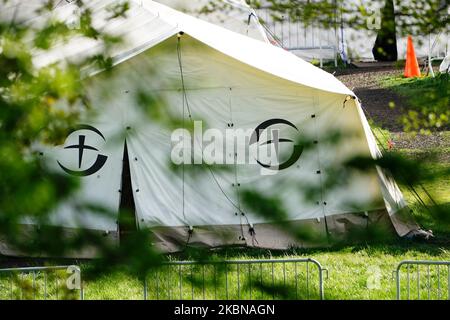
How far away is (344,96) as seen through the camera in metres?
8.28

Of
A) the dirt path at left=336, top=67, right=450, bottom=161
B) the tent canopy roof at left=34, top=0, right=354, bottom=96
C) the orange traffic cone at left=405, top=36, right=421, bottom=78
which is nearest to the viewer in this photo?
the tent canopy roof at left=34, top=0, right=354, bottom=96

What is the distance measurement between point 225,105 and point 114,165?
126 cm

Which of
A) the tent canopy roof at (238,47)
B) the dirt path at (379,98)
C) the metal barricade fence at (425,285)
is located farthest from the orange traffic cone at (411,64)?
the metal barricade fence at (425,285)

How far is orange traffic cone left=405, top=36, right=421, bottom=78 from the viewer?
17.4m

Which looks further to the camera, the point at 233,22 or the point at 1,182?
the point at 233,22

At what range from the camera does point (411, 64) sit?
17.5 meters

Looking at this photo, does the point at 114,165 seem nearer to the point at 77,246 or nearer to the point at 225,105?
the point at 225,105

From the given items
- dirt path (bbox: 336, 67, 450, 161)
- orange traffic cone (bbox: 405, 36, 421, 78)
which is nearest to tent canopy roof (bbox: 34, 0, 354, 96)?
dirt path (bbox: 336, 67, 450, 161)

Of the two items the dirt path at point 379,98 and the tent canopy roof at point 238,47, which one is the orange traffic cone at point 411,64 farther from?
the tent canopy roof at point 238,47

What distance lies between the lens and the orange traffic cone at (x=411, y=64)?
17359 millimetres

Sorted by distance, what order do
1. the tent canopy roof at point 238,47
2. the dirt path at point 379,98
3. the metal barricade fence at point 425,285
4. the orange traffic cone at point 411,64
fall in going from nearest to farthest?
the metal barricade fence at point 425,285 → the tent canopy roof at point 238,47 → the dirt path at point 379,98 → the orange traffic cone at point 411,64

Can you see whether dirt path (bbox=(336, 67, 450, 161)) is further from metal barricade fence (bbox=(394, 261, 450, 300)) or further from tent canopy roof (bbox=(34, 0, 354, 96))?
metal barricade fence (bbox=(394, 261, 450, 300))
